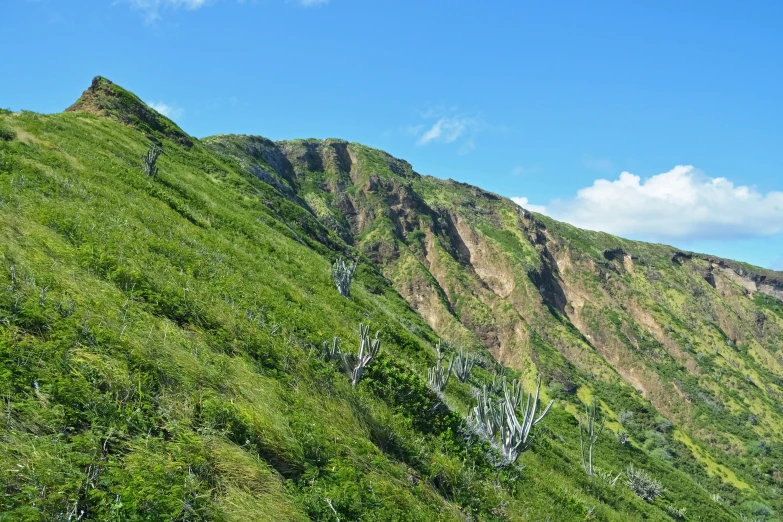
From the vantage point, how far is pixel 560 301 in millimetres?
110125

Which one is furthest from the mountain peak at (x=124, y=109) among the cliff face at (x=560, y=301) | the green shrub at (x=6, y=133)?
the cliff face at (x=560, y=301)

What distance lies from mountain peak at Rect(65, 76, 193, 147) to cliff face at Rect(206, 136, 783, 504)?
89.0ft

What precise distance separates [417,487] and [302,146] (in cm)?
11497

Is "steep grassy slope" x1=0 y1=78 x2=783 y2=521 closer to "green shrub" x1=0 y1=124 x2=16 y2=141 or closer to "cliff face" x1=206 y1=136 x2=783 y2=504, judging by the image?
"green shrub" x1=0 y1=124 x2=16 y2=141

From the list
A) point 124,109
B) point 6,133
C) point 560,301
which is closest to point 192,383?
point 6,133

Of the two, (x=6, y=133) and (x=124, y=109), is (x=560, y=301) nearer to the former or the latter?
(x=124, y=109)

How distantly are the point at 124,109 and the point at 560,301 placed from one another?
329 feet

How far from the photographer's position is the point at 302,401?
758cm

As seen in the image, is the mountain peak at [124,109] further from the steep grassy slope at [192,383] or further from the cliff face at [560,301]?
the cliff face at [560,301]

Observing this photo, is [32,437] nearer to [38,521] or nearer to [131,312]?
[38,521]

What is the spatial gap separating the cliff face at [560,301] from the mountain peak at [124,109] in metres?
27.1

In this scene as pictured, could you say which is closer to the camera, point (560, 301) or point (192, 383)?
point (192, 383)

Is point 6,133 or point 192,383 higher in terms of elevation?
point 6,133

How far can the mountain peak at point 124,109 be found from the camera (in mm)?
39188
